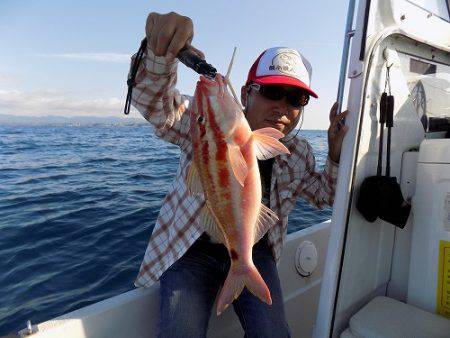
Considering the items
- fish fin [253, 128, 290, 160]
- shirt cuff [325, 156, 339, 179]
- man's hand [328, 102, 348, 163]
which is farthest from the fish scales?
shirt cuff [325, 156, 339, 179]

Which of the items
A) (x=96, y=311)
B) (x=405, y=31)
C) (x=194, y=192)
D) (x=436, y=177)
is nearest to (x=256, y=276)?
(x=194, y=192)

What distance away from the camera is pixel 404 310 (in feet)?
7.88

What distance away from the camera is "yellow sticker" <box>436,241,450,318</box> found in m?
2.38

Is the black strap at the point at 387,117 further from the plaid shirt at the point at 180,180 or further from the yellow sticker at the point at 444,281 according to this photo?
the yellow sticker at the point at 444,281

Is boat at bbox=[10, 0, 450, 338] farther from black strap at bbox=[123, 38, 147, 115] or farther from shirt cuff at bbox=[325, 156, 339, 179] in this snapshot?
black strap at bbox=[123, 38, 147, 115]

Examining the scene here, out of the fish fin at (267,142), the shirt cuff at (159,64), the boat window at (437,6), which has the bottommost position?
the fish fin at (267,142)

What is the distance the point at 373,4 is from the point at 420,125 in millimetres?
1130

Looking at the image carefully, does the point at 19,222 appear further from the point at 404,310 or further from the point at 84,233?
the point at 404,310

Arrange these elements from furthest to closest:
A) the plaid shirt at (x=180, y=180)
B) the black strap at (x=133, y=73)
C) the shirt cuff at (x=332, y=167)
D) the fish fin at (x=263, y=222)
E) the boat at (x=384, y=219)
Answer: the shirt cuff at (x=332, y=167) → the boat at (x=384, y=219) → the plaid shirt at (x=180, y=180) → the black strap at (x=133, y=73) → the fish fin at (x=263, y=222)

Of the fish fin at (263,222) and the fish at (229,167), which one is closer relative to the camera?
the fish at (229,167)

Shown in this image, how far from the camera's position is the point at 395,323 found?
224 cm

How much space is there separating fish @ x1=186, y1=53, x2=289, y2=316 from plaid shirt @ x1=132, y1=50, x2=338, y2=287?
0.53 m

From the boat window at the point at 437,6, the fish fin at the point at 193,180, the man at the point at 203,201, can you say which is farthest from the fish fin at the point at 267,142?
the boat window at the point at 437,6

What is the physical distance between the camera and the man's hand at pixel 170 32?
5.67 ft
